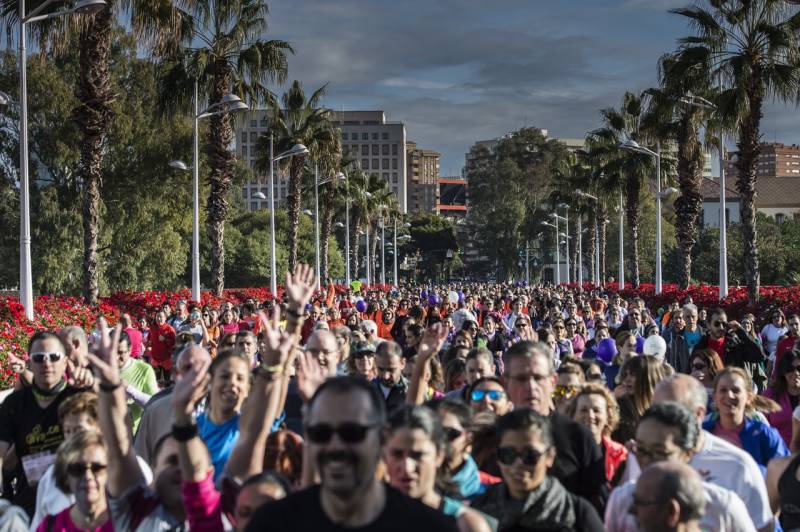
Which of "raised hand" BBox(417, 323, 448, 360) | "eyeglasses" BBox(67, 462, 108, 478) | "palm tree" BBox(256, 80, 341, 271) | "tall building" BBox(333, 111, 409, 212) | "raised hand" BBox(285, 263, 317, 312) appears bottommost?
"eyeglasses" BBox(67, 462, 108, 478)

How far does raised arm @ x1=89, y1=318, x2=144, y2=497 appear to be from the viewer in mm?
4066

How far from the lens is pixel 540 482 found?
394 centimetres

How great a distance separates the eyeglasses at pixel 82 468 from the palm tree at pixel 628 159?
39833mm

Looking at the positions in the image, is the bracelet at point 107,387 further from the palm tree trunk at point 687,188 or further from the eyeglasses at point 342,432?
the palm tree trunk at point 687,188

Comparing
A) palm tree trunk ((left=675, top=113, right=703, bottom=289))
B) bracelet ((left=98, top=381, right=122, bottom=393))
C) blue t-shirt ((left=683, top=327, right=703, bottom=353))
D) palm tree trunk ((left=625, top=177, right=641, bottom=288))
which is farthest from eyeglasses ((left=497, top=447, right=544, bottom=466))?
palm tree trunk ((left=625, top=177, right=641, bottom=288))

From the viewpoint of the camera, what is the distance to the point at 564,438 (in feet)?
15.8

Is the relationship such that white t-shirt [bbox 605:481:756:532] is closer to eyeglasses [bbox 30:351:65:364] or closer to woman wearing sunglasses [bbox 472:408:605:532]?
woman wearing sunglasses [bbox 472:408:605:532]

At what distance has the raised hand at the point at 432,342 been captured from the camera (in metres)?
5.87

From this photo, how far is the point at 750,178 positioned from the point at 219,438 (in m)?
22.5

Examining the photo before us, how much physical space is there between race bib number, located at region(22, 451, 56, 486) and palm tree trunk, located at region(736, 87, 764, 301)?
70.6 feet

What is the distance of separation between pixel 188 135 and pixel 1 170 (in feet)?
26.3

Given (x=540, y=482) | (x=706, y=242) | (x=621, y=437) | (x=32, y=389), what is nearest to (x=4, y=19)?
(x=32, y=389)

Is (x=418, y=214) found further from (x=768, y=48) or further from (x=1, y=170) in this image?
(x=768, y=48)

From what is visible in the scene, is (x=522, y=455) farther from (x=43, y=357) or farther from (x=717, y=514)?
(x=43, y=357)
